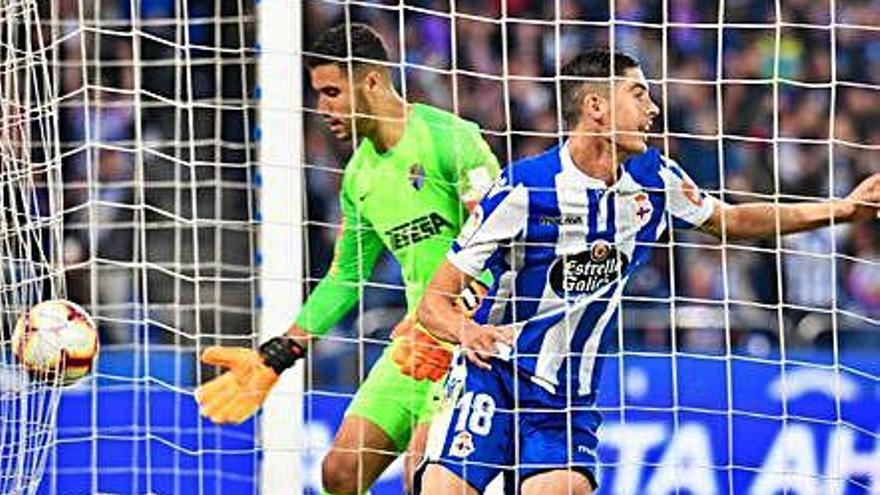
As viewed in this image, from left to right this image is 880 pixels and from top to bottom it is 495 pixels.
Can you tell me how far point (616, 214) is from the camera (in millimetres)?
6758

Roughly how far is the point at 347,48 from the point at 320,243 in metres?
2.32

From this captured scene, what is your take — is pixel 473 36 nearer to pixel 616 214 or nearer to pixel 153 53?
pixel 153 53

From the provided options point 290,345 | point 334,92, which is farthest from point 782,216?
point 290,345

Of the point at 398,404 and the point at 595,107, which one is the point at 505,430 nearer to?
the point at 398,404

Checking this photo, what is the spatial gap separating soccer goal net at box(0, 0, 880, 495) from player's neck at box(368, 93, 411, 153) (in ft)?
0.49

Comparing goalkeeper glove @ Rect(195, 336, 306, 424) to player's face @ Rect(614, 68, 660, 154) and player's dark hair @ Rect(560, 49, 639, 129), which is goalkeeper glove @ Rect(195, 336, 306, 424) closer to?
player's dark hair @ Rect(560, 49, 639, 129)

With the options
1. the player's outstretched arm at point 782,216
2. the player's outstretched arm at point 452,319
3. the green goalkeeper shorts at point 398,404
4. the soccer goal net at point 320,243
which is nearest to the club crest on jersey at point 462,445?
the player's outstretched arm at point 452,319

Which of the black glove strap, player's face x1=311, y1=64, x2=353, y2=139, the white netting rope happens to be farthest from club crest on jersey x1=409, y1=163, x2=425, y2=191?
the white netting rope

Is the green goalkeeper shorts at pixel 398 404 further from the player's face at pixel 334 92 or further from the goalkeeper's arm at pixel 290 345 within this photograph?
the player's face at pixel 334 92

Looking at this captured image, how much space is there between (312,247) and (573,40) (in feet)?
4.52

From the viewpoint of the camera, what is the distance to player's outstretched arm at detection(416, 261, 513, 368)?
6.64 m

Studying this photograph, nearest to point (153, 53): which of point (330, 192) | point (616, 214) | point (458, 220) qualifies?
point (330, 192)

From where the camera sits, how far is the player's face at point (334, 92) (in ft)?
24.1

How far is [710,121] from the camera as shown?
1017cm
